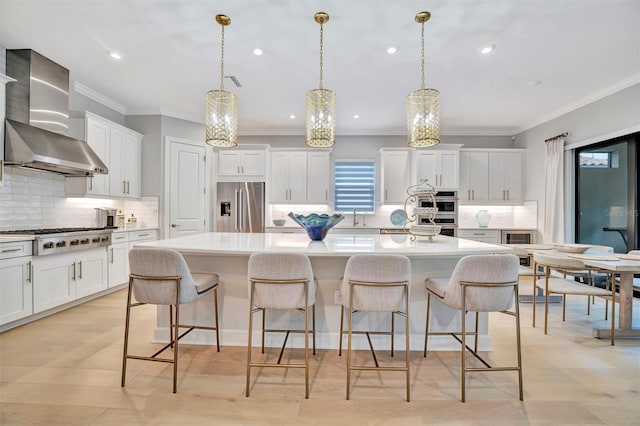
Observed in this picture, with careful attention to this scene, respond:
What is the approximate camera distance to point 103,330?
112 inches

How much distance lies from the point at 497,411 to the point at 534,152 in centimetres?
521

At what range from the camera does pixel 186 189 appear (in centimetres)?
524

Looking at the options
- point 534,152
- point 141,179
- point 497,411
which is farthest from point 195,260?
point 534,152

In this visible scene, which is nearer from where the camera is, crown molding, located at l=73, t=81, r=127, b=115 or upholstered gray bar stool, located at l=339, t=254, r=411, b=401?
upholstered gray bar stool, located at l=339, t=254, r=411, b=401

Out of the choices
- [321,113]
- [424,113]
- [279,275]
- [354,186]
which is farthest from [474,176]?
[279,275]

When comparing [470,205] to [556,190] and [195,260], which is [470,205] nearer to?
[556,190]

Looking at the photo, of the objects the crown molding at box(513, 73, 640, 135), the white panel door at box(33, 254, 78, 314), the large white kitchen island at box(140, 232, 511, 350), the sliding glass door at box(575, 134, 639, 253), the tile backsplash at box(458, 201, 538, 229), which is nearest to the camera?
the large white kitchen island at box(140, 232, 511, 350)

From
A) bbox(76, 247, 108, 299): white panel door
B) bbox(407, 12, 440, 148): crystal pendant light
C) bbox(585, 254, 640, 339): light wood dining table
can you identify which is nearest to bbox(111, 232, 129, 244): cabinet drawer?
bbox(76, 247, 108, 299): white panel door

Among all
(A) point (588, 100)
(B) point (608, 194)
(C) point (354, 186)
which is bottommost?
(B) point (608, 194)

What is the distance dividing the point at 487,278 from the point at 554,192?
412 cm

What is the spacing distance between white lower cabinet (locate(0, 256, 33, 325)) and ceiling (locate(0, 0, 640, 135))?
7.20 feet

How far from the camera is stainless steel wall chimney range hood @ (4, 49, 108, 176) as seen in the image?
10.0 feet

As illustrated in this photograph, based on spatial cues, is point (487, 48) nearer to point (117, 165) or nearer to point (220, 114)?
point (220, 114)

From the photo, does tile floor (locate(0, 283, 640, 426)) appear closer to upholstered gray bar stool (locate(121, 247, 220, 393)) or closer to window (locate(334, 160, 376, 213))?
upholstered gray bar stool (locate(121, 247, 220, 393))
